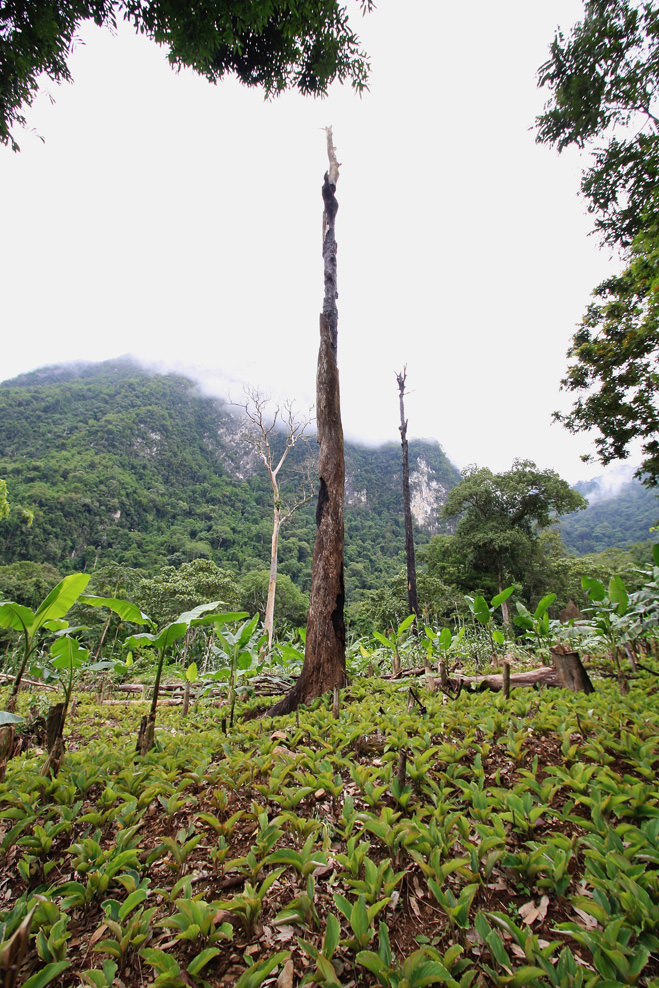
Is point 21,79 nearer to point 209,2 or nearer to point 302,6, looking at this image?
point 209,2

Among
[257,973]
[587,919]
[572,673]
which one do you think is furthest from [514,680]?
[257,973]

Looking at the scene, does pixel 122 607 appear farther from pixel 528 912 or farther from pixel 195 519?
pixel 195 519

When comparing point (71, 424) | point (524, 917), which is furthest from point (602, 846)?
point (71, 424)

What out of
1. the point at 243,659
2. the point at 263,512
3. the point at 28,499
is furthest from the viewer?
the point at 263,512

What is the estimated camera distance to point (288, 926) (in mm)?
1346

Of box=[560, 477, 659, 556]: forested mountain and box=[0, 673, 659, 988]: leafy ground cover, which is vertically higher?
box=[560, 477, 659, 556]: forested mountain

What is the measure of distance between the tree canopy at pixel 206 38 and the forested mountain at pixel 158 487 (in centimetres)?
3534

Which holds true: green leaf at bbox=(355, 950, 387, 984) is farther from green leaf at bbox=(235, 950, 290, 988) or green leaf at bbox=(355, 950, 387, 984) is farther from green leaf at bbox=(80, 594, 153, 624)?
green leaf at bbox=(80, 594, 153, 624)

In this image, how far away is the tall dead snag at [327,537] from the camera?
3.86 metres

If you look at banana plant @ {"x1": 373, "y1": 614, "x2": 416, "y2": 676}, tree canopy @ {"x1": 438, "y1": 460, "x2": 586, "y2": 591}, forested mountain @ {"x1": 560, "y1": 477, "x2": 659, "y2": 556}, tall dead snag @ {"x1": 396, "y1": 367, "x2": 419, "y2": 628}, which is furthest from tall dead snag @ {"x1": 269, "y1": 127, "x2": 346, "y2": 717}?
forested mountain @ {"x1": 560, "y1": 477, "x2": 659, "y2": 556}

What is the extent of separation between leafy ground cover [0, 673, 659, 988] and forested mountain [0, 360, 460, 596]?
37.8 m

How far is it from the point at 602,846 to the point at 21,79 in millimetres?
9027

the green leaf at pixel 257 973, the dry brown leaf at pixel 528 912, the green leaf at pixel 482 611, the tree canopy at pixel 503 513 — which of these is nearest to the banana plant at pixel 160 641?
the green leaf at pixel 257 973

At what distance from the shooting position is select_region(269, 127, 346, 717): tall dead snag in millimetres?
3855
